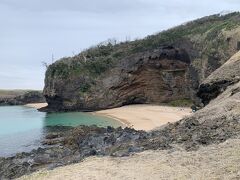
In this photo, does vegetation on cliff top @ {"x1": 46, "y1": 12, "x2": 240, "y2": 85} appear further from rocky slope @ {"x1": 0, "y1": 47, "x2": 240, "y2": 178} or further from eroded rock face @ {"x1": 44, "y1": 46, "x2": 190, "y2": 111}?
rocky slope @ {"x1": 0, "y1": 47, "x2": 240, "y2": 178}

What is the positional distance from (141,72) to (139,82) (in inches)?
59.7

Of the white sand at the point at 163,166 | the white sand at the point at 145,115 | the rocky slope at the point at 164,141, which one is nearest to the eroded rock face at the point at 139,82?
the white sand at the point at 145,115

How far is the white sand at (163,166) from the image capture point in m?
14.3

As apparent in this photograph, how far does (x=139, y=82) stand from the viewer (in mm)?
67375

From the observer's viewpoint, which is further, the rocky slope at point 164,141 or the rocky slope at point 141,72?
the rocky slope at point 141,72

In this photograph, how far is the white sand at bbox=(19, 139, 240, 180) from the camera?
14.3m

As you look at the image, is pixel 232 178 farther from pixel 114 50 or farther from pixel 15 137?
pixel 114 50

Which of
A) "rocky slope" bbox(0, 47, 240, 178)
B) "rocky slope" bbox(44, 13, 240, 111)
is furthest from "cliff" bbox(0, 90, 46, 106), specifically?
"rocky slope" bbox(0, 47, 240, 178)

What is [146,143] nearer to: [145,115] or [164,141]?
[164,141]

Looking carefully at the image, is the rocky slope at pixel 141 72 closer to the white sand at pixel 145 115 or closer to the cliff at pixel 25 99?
the white sand at pixel 145 115

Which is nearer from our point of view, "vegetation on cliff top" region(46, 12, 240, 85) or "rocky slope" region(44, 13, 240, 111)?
"vegetation on cliff top" region(46, 12, 240, 85)

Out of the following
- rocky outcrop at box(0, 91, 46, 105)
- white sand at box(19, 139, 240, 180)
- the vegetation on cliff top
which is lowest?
white sand at box(19, 139, 240, 180)

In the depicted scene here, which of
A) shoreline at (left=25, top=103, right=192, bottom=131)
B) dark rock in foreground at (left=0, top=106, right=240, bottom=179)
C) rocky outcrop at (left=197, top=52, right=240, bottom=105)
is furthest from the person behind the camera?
shoreline at (left=25, top=103, right=192, bottom=131)

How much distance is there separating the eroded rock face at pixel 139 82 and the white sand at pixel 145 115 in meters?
2.75
